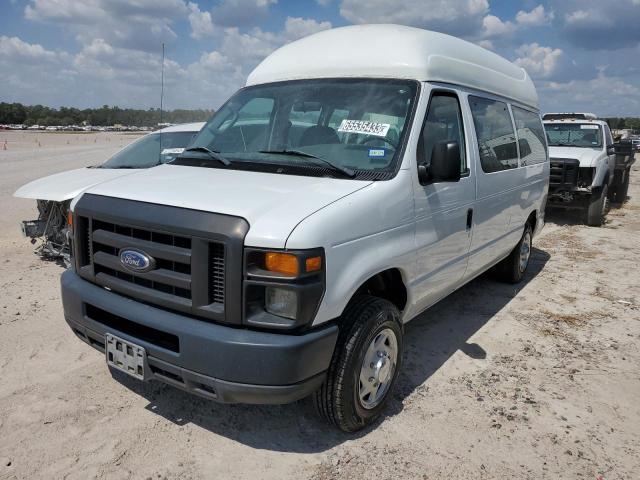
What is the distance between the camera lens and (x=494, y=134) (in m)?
4.78

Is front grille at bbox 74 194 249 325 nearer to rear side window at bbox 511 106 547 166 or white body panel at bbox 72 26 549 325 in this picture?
white body panel at bbox 72 26 549 325

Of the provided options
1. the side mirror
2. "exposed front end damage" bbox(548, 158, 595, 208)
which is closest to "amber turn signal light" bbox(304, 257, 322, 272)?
the side mirror

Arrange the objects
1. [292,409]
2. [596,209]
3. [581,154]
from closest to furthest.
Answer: [292,409], [596,209], [581,154]

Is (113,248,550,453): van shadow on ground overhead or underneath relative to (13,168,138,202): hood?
underneath

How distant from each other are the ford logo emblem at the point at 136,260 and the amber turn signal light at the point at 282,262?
0.73 metres

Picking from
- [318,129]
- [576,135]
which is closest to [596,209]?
[576,135]

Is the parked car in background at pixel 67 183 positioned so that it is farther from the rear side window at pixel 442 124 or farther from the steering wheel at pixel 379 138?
the rear side window at pixel 442 124

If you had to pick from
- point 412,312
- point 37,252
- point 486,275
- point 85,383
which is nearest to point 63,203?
point 37,252

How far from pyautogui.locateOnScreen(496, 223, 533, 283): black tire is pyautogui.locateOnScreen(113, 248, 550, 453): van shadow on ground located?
1.52 meters

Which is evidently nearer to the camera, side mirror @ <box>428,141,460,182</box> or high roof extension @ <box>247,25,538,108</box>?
side mirror @ <box>428,141,460,182</box>

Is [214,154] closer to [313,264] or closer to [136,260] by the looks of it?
[136,260]

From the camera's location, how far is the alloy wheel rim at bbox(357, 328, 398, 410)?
3205 mm

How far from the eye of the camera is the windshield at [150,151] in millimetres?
7117

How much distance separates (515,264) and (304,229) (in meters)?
4.47
